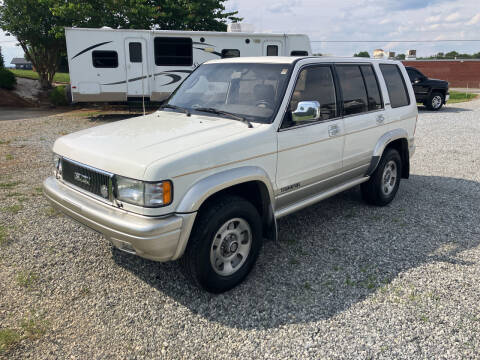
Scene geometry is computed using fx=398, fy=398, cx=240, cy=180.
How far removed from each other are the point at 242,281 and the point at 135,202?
4.33ft

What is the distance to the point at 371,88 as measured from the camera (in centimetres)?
507

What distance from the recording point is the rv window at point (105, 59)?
45.8 ft

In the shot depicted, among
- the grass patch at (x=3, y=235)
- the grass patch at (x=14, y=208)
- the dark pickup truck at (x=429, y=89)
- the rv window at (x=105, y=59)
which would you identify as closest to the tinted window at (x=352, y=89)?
the grass patch at (x=3, y=235)

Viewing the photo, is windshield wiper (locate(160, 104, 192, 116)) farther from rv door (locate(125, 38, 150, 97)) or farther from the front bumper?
Answer: rv door (locate(125, 38, 150, 97))

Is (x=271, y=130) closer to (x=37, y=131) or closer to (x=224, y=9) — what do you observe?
(x=37, y=131)

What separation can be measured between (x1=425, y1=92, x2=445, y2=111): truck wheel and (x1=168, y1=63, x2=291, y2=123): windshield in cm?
1513

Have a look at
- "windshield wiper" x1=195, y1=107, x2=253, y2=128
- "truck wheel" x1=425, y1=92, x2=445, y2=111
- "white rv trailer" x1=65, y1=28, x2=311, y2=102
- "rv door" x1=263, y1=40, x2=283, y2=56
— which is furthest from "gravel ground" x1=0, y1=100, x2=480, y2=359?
"truck wheel" x1=425, y1=92, x2=445, y2=111

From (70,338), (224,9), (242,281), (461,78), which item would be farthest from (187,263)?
(461,78)

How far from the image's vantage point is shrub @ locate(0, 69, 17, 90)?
1959 cm

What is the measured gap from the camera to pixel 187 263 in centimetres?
327

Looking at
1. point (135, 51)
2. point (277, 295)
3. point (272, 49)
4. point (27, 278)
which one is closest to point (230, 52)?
point (272, 49)

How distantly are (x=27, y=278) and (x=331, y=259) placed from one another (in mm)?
2973

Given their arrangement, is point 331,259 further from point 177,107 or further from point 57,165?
point 57,165

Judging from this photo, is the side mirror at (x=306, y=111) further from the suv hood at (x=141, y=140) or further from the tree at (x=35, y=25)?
the tree at (x=35, y=25)
